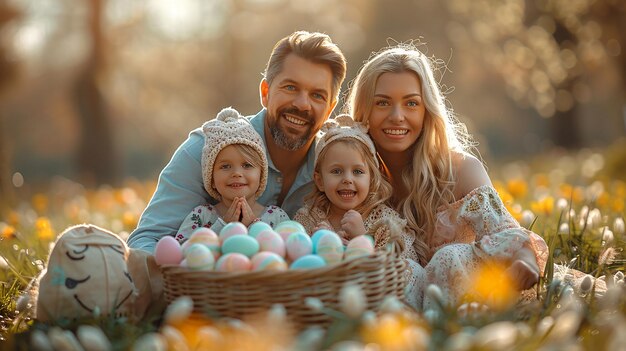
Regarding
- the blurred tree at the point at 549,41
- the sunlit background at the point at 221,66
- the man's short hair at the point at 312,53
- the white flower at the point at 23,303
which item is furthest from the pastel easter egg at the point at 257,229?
the blurred tree at the point at 549,41

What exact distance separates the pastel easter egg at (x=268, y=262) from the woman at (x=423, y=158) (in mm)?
1366

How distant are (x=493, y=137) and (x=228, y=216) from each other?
2369cm

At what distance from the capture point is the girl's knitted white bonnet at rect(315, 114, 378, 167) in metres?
4.17

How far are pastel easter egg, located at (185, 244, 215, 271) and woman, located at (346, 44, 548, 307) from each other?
151 centimetres

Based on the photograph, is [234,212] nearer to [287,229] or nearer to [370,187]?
[287,229]

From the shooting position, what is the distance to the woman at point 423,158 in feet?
13.5

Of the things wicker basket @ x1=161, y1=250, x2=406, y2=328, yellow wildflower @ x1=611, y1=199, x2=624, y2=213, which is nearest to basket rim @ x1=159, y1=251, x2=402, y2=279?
wicker basket @ x1=161, y1=250, x2=406, y2=328

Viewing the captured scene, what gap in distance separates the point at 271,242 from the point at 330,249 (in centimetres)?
26

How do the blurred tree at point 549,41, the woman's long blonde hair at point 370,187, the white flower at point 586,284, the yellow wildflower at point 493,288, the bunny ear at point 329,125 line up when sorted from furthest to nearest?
the blurred tree at point 549,41
the bunny ear at point 329,125
the woman's long blonde hair at point 370,187
the white flower at point 586,284
the yellow wildflower at point 493,288

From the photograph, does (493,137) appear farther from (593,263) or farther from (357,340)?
(357,340)

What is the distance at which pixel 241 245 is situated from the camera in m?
3.15

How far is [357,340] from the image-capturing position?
2453 millimetres

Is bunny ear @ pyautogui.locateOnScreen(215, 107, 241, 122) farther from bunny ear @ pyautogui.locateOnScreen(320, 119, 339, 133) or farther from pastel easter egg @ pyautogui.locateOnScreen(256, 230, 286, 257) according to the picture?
pastel easter egg @ pyautogui.locateOnScreen(256, 230, 286, 257)

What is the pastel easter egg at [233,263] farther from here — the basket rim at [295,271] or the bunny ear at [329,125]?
the bunny ear at [329,125]
